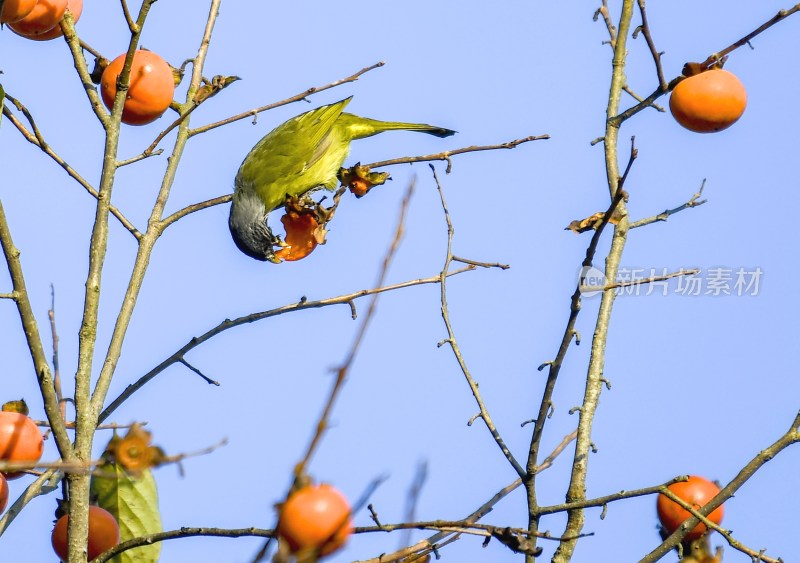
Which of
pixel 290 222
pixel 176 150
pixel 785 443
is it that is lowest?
pixel 785 443

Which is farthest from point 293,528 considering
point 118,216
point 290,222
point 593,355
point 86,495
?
point 290,222

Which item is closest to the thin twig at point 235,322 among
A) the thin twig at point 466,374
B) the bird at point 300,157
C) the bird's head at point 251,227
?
the thin twig at point 466,374

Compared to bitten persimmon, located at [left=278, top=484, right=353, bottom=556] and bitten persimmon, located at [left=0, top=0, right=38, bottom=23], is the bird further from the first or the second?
bitten persimmon, located at [left=278, top=484, right=353, bottom=556]

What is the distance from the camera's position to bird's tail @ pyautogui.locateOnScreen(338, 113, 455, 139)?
736cm

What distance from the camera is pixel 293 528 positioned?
1.87 meters

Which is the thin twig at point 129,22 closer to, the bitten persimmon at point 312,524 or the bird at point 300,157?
the bitten persimmon at point 312,524

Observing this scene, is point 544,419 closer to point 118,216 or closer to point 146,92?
point 118,216

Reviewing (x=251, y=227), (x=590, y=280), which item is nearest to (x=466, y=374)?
(x=590, y=280)

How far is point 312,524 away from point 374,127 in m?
5.87

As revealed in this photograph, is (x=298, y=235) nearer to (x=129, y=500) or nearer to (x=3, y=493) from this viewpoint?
(x=129, y=500)

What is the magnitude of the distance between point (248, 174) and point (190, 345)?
4.41 meters

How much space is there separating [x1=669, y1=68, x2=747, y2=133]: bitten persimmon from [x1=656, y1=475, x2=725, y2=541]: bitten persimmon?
1533 millimetres

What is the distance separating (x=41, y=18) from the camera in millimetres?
3102

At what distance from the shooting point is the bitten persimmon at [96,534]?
2723 millimetres
